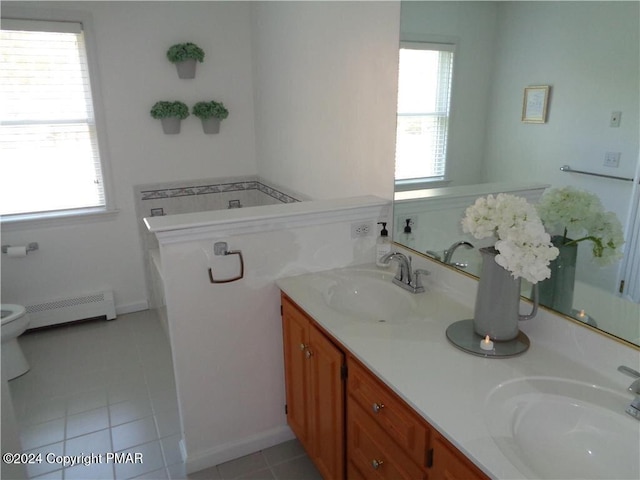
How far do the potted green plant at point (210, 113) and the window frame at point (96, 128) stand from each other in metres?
0.68

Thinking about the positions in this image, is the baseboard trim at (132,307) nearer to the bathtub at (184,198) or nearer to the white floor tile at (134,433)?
the bathtub at (184,198)

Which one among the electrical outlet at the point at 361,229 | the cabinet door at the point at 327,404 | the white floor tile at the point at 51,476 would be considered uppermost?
the electrical outlet at the point at 361,229

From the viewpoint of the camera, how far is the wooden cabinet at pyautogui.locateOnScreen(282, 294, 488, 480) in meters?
1.25

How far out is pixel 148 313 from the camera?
12.7ft

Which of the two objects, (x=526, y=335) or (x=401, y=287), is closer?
(x=526, y=335)

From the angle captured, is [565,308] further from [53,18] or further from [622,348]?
[53,18]

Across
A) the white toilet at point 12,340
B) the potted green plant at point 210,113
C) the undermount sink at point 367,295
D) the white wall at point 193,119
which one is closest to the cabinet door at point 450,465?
the undermount sink at point 367,295

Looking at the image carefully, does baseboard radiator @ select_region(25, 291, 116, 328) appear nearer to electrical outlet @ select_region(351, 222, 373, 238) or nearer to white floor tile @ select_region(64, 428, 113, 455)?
white floor tile @ select_region(64, 428, 113, 455)

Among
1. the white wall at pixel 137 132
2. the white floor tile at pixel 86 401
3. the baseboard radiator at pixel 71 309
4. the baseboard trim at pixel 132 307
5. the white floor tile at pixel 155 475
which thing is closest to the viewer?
the white floor tile at pixel 155 475

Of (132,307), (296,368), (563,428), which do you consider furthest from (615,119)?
(132,307)

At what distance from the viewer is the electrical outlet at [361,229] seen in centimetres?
223

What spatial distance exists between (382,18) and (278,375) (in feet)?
5.57

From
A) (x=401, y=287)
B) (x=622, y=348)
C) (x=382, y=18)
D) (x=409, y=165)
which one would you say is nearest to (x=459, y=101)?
(x=409, y=165)

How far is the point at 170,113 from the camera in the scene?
352 cm
